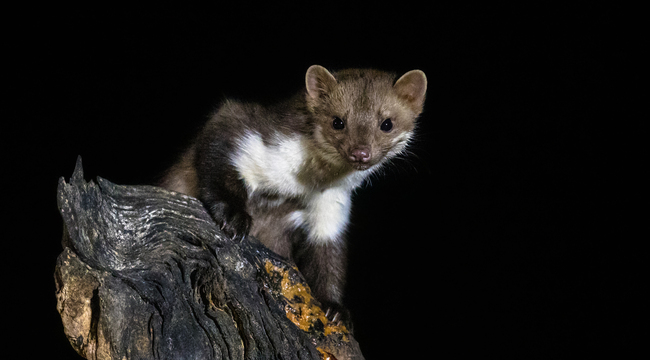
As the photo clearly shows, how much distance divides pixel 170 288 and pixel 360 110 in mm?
1195

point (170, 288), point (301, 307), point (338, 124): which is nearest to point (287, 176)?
point (338, 124)

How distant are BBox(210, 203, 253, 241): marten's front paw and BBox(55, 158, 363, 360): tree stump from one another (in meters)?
0.04

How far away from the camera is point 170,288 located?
8.69 feet

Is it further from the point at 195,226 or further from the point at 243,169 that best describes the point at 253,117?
the point at 195,226

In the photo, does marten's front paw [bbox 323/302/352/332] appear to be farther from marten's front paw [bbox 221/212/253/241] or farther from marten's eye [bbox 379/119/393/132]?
marten's eye [bbox 379/119/393/132]

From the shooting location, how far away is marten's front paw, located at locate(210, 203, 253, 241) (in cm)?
296

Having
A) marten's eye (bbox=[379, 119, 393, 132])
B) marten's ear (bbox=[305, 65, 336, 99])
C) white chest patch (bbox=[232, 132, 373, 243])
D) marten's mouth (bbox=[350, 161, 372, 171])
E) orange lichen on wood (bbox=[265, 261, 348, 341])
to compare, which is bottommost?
orange lichen on wood (bbox=[265, 261, 348, 341])

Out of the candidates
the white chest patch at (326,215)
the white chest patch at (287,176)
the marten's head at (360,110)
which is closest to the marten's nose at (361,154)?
the marten's head at (360,110)

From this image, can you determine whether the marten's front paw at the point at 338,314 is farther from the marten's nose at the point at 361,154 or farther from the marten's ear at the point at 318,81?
Result: the marten's ear at the point at 318,81

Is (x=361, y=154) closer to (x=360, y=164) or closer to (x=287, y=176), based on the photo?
(x=360, y=164)

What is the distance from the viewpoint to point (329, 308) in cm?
336

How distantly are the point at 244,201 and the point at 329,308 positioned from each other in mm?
733

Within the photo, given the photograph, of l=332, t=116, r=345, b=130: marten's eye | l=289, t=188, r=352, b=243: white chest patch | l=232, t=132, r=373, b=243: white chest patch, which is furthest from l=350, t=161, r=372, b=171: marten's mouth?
l=289, t=188, r=352, b=243: white chest patch

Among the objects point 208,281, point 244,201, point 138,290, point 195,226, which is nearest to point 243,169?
point 244,201
